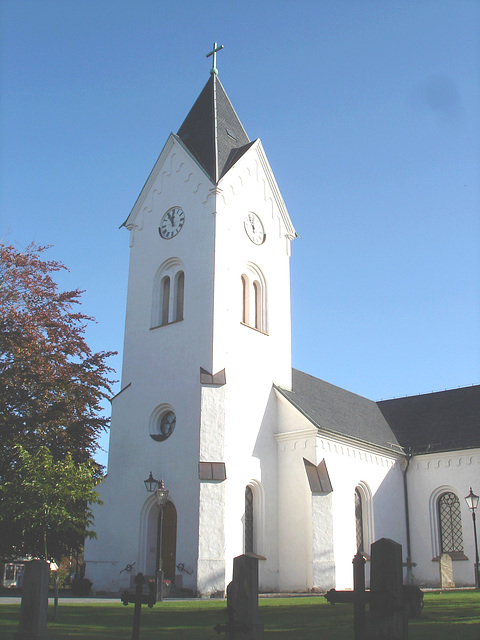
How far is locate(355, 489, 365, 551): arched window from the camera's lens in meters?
27.7

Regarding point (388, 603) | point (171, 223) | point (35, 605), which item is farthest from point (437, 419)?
point (35, 605)

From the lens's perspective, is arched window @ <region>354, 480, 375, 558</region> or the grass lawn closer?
the grass lawn

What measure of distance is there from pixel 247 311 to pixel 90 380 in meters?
7.64

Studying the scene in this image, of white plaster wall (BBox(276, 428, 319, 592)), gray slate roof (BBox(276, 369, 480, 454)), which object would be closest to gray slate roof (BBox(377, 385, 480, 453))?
gray slate roof (BBox(276, 369, 480, 454))

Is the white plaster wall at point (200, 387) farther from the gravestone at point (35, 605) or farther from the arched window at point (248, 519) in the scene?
the gravestone at point (35, 605)

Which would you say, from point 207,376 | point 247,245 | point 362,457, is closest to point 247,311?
point 247,245

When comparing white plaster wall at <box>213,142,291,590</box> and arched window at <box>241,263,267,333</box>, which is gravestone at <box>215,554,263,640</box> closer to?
white plaster wall at <box>213,142,291,590</box>

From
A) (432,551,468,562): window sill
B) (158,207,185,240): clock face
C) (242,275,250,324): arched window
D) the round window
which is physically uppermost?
(158,207,185,240): clock face

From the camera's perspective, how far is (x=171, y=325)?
1035 inches

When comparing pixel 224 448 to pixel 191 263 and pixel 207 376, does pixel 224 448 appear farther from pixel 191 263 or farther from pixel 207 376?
pixel 191 263

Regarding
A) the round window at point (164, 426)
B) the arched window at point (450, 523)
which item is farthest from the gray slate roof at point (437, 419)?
the round window at point (164, 426)

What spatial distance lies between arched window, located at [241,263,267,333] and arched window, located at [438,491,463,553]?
12540mm

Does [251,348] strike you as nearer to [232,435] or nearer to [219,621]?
[232,435]

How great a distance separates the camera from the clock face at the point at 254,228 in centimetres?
2839
